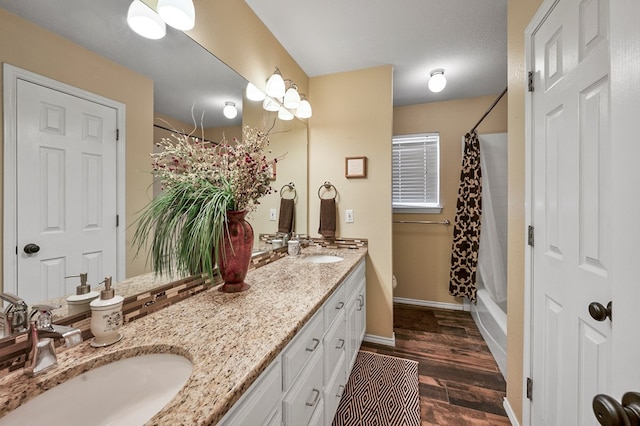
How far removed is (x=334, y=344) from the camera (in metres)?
1.35

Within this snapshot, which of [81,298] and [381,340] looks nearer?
[81,298]

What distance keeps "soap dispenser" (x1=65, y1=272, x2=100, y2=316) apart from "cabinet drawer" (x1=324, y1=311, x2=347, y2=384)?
90 centimetres

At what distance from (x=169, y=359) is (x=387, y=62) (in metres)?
2.50

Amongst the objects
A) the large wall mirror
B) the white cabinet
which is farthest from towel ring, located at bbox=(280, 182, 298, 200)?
the white cabinet

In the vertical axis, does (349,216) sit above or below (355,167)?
below

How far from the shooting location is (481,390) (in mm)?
1724

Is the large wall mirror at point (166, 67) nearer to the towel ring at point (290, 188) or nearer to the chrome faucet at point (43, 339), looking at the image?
the chrome faucet at point (43, 339)

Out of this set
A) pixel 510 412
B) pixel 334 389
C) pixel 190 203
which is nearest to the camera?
pixel 190 203

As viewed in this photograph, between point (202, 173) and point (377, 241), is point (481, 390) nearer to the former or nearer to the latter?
point (377, 241)

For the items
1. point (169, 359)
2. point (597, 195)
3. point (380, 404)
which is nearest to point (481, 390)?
point (380, 404)

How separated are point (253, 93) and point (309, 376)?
1.66 meters

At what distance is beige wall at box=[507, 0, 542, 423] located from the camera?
1.34 meters

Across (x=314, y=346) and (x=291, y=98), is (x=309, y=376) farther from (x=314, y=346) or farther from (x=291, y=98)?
(x=291, y=98)

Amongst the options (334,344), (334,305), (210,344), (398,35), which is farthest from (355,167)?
(210,344)
